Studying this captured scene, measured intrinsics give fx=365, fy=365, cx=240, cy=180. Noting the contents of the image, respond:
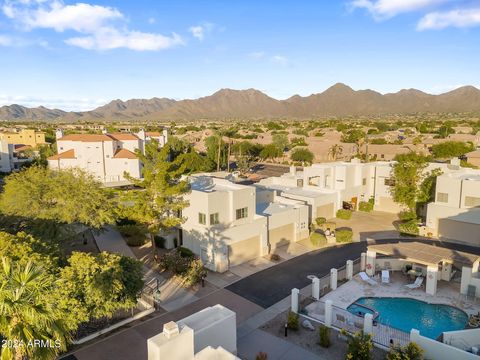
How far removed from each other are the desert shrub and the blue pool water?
17418 millimetres

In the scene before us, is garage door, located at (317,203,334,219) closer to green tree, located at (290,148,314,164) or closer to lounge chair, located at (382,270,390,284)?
lounge chair, located at (382,270,390,284)

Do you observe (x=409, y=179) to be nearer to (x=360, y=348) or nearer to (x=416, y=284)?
(x=416, y=284)

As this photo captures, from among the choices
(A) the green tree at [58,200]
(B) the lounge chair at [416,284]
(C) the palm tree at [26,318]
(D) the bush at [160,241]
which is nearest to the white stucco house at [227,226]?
(D) the bush at [160,241]

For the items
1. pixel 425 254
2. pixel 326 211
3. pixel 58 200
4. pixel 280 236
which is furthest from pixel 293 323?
pixel 326 211

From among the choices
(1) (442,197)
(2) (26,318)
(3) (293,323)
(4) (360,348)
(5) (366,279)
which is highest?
(2) (26,318)

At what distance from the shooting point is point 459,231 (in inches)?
Answer: 1218

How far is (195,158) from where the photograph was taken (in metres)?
63.2

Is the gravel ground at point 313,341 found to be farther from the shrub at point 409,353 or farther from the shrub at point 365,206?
the shrub at point 365,206

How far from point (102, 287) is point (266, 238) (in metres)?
14.5

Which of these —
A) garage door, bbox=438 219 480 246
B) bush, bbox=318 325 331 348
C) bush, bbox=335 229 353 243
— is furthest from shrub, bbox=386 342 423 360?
garage door, bbox=438 219 480 246

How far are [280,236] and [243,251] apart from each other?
451cm

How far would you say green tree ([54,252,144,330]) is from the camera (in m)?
14.1

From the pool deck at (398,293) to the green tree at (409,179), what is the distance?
15.1 metres

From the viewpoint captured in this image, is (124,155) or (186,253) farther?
(124,155)
